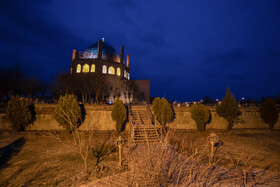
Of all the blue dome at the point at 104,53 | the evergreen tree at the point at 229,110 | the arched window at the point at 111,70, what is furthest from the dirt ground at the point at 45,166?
the blue dome at the point at 104,53

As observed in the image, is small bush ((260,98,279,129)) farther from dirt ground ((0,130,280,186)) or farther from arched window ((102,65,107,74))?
arched window ((102,65,107,74))

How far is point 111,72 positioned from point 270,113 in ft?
103

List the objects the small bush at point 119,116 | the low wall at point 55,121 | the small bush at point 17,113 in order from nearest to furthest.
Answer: the small bush at point 17,113 → the small bush at point 119,116 → the low wall at point 55,121

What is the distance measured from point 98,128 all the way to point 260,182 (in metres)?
12.6

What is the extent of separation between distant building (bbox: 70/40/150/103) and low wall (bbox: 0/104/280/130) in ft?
60.7

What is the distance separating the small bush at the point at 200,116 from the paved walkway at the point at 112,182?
11.7 metres

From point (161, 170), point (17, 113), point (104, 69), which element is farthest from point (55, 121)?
point (104, 69)

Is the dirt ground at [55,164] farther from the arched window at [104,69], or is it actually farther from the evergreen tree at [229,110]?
the arched window at [104,69]

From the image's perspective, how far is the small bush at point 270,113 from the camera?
1738 centimetres

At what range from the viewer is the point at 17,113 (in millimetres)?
12391

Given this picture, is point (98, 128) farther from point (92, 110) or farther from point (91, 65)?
point (91, 65)

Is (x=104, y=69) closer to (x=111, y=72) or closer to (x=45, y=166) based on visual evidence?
(x=111, y=72)

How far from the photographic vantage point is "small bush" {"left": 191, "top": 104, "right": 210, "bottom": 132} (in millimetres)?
15016

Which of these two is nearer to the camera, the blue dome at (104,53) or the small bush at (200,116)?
the small bush at (200,116)
